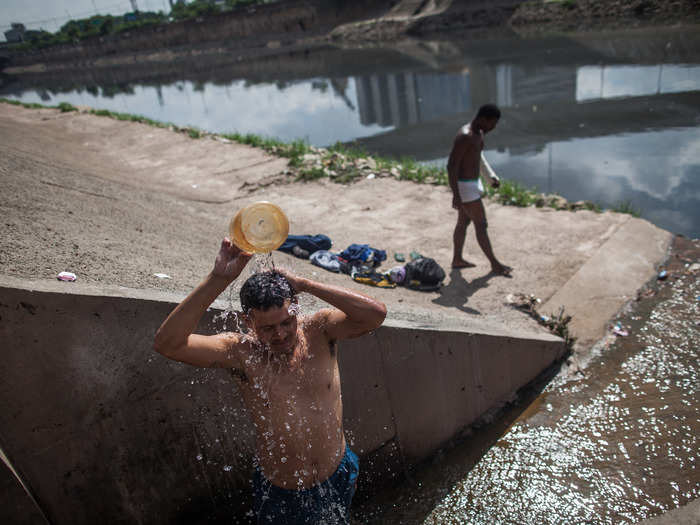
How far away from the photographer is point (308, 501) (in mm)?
2057

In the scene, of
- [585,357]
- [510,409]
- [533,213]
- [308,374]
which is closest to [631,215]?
[533,213]

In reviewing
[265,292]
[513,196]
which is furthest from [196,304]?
[513,196]

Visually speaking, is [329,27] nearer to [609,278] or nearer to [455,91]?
[455,91]

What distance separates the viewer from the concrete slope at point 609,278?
438 cm

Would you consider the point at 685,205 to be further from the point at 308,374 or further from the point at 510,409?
the point at 308,374

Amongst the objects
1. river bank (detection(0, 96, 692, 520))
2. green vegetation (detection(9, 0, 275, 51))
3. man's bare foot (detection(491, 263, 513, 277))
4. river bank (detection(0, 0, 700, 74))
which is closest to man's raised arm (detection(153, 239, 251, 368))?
river bank (detection(0, 96, 692, 520))

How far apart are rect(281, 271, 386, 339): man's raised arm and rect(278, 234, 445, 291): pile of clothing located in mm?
2575

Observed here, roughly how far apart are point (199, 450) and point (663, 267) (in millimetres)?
4924

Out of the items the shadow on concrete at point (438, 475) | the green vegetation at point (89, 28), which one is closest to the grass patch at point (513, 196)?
the shadow on concrete at point (438, 475)

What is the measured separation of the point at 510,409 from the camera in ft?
11.6

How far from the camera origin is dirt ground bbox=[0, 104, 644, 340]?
3.21m

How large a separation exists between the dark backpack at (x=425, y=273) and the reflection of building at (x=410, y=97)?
934 centimetres

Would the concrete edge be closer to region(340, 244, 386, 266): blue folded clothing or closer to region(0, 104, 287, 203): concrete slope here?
region(340, 244, 386, 266): blue folded clothing

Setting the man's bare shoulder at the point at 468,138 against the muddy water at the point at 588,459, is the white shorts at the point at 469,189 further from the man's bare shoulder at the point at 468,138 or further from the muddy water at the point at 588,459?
the muddy water at the point at 588,459
